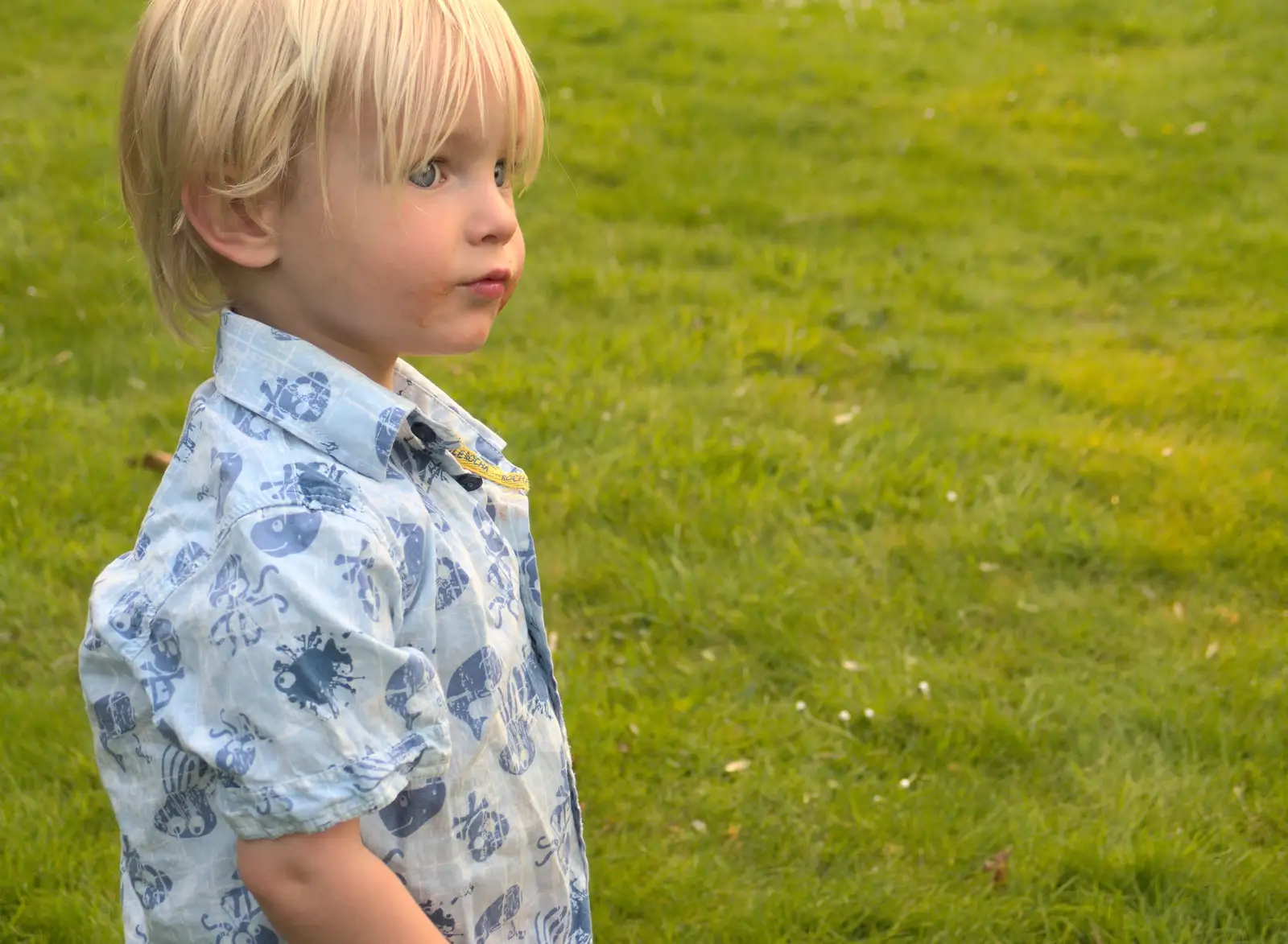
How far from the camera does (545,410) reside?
4414 millimetres

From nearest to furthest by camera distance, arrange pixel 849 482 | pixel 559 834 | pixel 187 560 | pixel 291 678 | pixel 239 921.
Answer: pixel 291 678
pixel 187 560
pixel 239 921
pixel 559 834
pixel 849 482

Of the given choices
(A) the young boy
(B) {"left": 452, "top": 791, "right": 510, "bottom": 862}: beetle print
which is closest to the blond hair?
(A) the young boy

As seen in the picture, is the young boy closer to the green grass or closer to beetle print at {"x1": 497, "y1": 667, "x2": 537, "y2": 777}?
beetle print at {"x1": 497, "y1": 667, "x2": 537, "y2": 777}

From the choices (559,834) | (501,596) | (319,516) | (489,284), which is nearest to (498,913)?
(559,834)

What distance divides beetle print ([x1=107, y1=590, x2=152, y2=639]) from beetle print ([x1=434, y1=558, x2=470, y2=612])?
30 centimetres

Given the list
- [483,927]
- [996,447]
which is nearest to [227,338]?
[483,927]

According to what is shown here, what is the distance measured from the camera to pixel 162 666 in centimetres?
139

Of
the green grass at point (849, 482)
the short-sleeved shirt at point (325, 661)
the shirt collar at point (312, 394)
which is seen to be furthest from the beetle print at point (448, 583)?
the green grass at point (849, 482)

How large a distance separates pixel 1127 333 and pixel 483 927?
4.18 m

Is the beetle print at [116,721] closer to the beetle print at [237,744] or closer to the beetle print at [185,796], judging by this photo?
the beetle print at [185,796]

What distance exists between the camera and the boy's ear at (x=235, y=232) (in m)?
1.53

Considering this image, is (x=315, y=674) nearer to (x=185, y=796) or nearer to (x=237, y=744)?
(x=237, y=744)

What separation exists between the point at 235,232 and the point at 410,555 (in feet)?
1.38

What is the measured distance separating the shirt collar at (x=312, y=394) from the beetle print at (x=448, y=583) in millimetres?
126
